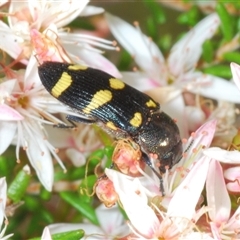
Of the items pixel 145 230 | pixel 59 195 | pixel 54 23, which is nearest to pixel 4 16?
pixel 54 23

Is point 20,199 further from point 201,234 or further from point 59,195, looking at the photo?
point 201,234

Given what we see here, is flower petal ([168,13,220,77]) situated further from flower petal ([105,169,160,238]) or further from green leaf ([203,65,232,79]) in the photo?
flower petal ([105,169,160,238])

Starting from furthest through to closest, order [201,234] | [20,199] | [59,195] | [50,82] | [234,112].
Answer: [234,112] < [59,195] < [20,199] < [50,82] < [201,234]

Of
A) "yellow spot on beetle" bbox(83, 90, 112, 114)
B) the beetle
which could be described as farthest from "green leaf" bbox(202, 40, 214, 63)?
"yellow spot on beetle" bbox(83, 90, 112, 114)

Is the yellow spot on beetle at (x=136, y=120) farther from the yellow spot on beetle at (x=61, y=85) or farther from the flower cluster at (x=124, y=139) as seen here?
the yellow spot on beetle at (x=61, y=85)

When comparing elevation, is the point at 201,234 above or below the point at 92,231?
above

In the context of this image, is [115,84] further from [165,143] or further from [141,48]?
[141,48]
